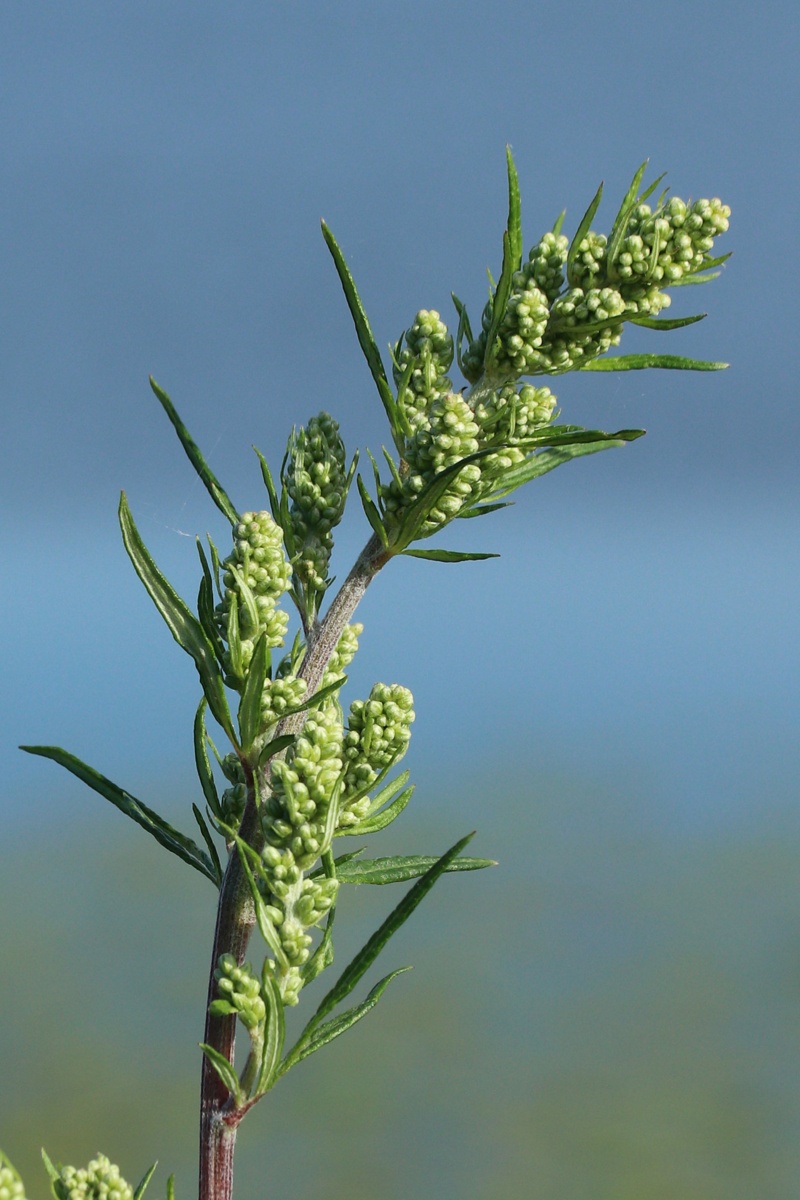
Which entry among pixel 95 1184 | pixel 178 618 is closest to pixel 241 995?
pixel 95 1184

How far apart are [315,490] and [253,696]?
0.61 feet

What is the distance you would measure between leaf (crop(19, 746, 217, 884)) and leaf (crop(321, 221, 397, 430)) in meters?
0.37

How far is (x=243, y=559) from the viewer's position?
785 millimetres

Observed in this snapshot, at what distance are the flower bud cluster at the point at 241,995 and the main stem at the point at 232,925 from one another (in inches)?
1.2

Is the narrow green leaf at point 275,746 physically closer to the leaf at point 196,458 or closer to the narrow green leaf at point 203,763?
the narrow green leaf at point 203,763

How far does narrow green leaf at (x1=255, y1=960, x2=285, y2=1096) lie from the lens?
710mm

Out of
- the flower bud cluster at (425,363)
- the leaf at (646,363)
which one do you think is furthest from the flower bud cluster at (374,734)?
the leaf at (646,363)

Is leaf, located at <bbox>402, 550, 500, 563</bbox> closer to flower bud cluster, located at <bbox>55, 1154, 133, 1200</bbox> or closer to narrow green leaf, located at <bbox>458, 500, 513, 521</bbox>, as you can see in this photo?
narrow green leaf, located at <bbox>458, 500, 513, 521</bbox>

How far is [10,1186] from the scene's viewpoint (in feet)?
2.03

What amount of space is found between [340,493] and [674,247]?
0.33 metres

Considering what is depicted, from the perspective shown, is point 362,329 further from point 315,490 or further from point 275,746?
point 275,746

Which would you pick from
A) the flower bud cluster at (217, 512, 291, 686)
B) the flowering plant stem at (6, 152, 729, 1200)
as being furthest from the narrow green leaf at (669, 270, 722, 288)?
the flower bud cluster at (217, 512, 291, 686)

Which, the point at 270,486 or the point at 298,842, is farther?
the point at 270,486

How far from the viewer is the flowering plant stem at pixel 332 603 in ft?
2.43
